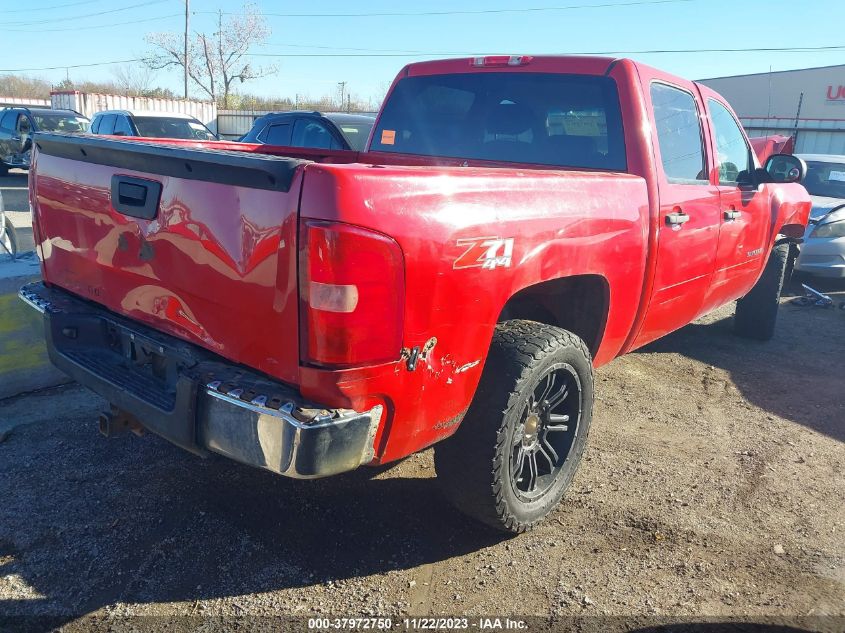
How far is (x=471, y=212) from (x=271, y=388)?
0.88m

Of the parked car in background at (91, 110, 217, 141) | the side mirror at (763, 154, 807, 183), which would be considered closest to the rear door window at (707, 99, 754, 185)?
the side mirror at (763, 154, 807, 183)

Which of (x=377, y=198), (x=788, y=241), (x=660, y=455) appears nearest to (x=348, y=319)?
(x=377, y=198)

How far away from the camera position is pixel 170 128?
14461 millimetres

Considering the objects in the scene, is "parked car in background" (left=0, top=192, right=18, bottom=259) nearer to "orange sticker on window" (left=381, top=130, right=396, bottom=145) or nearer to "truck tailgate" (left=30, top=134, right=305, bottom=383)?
"truck tailgate" (left=30, top=134, right=305, bottom=383)

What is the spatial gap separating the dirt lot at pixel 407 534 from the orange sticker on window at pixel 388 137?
6.63 feet

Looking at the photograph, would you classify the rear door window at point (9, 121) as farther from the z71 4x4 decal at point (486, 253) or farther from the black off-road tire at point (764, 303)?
the z71 4x4 decal at point (486, 253)

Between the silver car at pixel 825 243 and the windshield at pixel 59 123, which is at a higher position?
the windshield at pixel 59 123

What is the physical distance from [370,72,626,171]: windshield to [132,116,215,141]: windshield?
10.3 metres

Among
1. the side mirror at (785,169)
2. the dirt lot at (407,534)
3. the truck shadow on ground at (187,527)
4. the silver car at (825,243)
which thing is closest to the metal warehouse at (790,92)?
the silver car at (825,243)

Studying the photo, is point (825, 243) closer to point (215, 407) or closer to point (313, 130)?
point (313, 130)

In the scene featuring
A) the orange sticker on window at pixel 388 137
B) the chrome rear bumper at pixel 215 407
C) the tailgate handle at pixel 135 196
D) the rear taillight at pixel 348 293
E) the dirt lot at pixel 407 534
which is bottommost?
the dirt lot at pixel 407 534

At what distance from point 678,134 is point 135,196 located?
2.96 meters

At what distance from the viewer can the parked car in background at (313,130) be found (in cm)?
989

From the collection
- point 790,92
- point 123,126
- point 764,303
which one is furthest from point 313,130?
point 790,92
